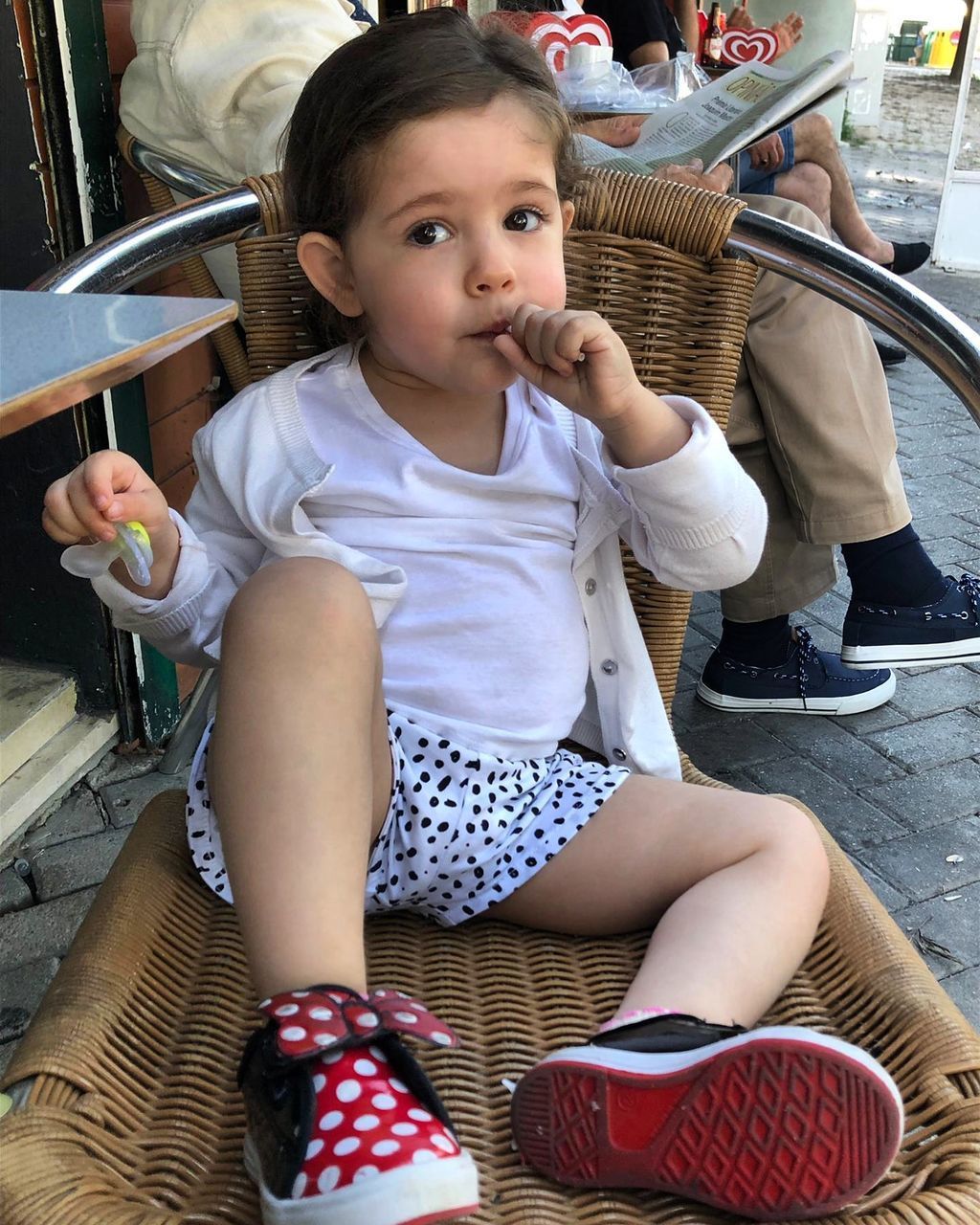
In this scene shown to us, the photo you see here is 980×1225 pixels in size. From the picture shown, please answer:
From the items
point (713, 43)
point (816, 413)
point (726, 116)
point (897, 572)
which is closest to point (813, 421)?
point (816, 413)

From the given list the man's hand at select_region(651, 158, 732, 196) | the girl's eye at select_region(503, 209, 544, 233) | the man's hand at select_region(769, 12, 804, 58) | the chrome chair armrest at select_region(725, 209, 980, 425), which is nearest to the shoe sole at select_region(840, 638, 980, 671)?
A: the man's hand at select_region(651, 158, 732, 196)

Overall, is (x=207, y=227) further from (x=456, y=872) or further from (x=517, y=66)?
(x=456, y=872)

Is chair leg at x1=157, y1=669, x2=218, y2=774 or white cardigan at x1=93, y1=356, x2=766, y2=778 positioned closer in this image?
white cardigan at x1=93, y1=356, x2=766, y2=778

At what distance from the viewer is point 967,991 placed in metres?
1.84

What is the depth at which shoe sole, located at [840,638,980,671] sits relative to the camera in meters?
2.38

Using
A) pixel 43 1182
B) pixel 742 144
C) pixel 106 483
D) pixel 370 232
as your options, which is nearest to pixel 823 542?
pixel 742 144

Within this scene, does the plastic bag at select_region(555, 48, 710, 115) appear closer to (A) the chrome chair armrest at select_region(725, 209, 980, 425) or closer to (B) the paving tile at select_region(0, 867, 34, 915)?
(A) the chrome chair armrest at select_region(725, 209, 980, 425)

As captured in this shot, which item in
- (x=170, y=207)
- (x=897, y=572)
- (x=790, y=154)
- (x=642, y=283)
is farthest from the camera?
(x=790, y=154)

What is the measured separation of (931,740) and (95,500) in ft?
6.32

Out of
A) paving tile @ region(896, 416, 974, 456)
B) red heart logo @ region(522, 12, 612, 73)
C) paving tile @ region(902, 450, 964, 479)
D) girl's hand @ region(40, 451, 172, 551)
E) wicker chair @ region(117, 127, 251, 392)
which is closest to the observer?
girl's hand @ region(40, 451, 172, 551)

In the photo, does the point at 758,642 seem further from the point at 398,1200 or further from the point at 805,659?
the point at 398,1200

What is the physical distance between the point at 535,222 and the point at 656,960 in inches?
27.3

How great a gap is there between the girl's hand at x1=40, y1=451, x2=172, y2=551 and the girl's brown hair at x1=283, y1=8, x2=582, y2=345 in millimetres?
382

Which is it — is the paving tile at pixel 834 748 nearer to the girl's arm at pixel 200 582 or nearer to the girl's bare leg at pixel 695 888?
the girl's bare leg at pixel 695 888
